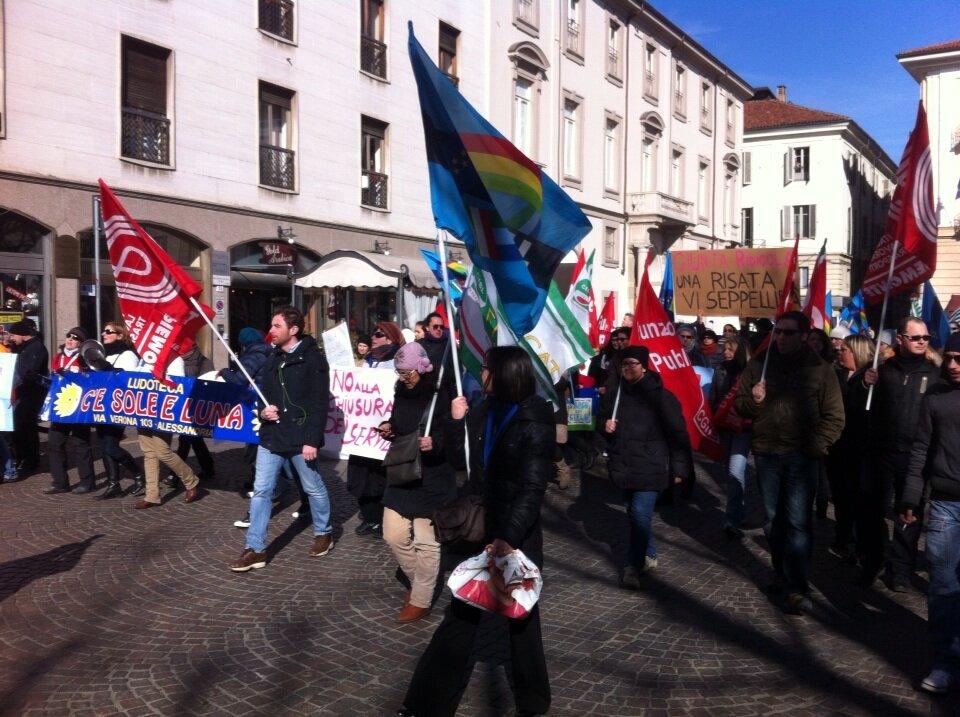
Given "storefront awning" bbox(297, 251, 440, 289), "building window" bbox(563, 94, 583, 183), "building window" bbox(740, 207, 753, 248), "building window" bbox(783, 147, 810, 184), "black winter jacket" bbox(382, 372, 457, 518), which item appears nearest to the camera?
"black winter jacket" bbox(382, 372, 457, 518)

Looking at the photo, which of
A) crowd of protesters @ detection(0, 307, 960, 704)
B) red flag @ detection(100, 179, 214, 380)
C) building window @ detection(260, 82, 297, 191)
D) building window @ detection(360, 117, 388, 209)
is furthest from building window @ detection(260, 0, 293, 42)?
red flag @ detection(100, 179, 214, 380)

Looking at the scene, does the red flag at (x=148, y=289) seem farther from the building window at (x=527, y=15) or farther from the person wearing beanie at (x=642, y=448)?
the building window at (x=527, y=15)

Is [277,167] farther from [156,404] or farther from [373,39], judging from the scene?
[156,404]

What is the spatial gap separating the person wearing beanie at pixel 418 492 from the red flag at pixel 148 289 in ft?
7.46

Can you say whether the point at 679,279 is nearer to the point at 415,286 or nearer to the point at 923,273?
the point at 415,286

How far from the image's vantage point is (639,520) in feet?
20.1

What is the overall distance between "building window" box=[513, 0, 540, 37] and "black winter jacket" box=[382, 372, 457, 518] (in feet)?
74.4

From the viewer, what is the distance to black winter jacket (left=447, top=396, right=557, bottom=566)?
391 centimetres

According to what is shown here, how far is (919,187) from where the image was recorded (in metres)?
6.95

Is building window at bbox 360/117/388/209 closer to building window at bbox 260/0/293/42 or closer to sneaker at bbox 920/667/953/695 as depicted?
building window at bbox 260/0/293/42

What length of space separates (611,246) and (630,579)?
27972mm

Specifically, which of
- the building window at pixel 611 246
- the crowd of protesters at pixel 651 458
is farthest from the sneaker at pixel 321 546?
the building window at pixel 611 246

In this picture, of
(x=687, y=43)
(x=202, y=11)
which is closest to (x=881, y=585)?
(x=202, y=11)

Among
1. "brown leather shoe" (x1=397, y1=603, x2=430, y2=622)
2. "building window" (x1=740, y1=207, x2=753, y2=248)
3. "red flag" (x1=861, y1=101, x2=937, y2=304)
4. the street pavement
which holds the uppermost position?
"building window" (x1=740, y1=207, x2=753, y2=248)
